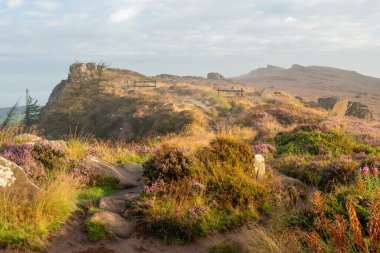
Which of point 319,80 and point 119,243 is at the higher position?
point 319,80

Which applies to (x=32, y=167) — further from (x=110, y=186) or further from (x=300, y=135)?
(x=300, y=135)

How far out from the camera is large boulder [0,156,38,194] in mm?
8188

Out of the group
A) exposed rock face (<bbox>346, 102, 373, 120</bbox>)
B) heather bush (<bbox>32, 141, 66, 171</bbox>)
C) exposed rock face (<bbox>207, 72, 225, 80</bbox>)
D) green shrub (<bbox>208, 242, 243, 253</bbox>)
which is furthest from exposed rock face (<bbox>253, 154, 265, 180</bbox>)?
exposed rock face (<bbox>207, 72, 225, 80</bbox>)

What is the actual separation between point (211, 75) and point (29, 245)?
10626cm

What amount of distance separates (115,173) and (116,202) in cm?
203

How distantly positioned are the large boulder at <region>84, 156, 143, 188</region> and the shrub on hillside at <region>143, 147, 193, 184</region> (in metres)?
1.14

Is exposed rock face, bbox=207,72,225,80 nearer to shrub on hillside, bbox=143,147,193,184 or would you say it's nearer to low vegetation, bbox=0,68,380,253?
low vegetation, bbox=0,68,380,253

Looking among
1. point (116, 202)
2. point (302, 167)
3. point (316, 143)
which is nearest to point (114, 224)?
point (116, 202)

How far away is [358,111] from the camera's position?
46.9 meters

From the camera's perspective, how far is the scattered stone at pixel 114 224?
8.36 meters

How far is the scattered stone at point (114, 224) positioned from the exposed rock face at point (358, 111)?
41.9 meters

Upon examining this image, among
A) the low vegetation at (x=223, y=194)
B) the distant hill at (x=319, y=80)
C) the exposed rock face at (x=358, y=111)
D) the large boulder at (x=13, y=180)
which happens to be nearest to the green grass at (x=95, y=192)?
the low vegetation at (x=223, y=194)

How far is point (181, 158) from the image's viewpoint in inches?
420

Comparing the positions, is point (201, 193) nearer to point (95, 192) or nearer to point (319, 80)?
point (95, 192)
